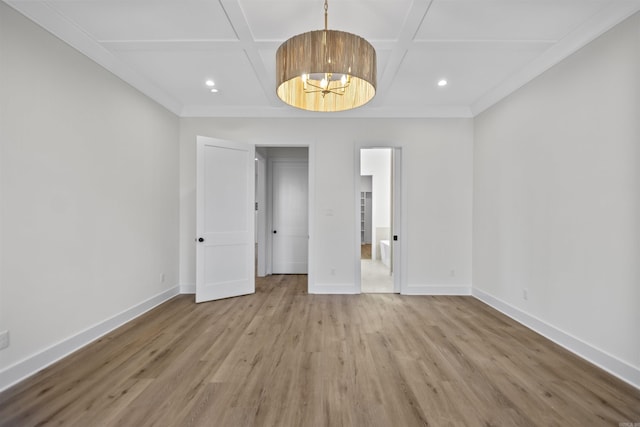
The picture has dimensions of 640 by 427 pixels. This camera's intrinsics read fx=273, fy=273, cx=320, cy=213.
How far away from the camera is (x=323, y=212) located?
399 cm

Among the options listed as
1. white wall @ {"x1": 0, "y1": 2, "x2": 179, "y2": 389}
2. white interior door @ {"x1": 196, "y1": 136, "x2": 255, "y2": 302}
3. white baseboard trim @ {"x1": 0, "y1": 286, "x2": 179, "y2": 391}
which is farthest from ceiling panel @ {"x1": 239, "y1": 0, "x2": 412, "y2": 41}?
white baseboard trim @ {"x1": 0, "y1": 286, "x2": 179, "y2": 391}

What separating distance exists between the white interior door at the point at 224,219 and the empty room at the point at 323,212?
30mm

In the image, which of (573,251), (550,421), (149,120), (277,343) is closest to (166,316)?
(277,343)

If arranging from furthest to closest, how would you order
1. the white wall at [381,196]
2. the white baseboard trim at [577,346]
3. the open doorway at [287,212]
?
the white wall at [381,196] → the open doorway at [287,212] → the white baseboard trim at [577,346]

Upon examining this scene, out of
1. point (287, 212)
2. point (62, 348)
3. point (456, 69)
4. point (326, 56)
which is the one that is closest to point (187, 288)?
point (62, 348)

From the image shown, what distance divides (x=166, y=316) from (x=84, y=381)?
1.17 m

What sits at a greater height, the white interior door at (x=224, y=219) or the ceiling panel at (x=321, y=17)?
the ceiling panel at (x=321, y=17)

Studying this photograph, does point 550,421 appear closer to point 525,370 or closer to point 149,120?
point 525,370

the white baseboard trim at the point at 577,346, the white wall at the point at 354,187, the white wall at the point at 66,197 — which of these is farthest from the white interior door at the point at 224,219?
the white baseboard trim at the point at 577,346

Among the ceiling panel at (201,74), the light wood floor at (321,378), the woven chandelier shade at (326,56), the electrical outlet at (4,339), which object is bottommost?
the light wood floor at (321,378)

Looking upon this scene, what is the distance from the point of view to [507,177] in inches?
126

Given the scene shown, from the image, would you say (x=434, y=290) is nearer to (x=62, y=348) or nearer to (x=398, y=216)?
(x=398, y=216)

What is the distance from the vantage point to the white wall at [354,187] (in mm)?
3943

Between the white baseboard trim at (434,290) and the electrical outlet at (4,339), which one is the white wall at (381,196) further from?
the electrical outlet at (4,339)
